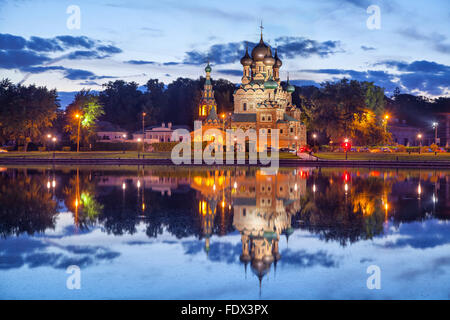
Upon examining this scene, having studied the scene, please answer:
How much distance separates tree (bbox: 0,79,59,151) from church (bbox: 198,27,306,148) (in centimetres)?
2894

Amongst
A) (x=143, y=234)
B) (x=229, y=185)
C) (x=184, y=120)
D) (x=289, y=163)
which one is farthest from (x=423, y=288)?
(x=184, y=120)

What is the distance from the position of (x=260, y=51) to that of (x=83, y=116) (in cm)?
3555

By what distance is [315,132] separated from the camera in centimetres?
9881

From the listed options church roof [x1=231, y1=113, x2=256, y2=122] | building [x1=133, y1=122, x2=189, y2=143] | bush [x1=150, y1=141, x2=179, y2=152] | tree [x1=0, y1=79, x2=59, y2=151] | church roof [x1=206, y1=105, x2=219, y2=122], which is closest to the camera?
bush [x1=150, y1=141, x2=179, y2=152]

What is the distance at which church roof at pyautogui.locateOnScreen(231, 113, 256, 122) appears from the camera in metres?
87.1

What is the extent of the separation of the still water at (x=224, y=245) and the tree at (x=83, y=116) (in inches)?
2529

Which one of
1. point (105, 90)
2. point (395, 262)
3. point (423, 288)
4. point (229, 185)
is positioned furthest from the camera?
point (105, 90)

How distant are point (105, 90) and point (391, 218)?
13538cm

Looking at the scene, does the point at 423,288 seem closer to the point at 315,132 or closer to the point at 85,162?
the point at 85,162
